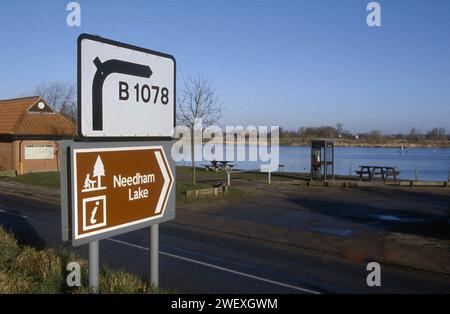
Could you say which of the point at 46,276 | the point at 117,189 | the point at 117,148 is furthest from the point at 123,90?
the point at 46,276

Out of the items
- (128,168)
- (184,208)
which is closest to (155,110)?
(128,168)

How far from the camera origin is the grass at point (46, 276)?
494 centimetres

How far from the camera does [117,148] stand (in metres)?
4.18

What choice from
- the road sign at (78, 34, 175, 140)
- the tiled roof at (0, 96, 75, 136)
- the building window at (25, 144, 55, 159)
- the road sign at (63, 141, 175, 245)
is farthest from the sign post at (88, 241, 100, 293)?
the building window at (25, 144, 55, 159)

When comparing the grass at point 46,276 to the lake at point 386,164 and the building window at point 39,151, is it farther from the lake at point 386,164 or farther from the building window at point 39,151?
the lake at point 386,164

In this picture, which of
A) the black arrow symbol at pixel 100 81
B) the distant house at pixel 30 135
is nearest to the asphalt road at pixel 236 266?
the black arrow symbol at pixel 100 81

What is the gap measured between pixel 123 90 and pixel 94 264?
1480mm

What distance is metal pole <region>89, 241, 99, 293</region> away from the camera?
407 centimetres

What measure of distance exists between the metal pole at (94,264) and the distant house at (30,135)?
97.0 ft

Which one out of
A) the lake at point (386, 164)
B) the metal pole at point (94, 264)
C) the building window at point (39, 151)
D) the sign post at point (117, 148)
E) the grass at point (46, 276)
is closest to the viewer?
A: the sign post at point (117, 148)

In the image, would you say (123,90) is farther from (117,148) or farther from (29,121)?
(29,121)

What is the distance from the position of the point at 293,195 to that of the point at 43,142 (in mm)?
20143

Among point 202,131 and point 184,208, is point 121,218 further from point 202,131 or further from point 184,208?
point 202,131
